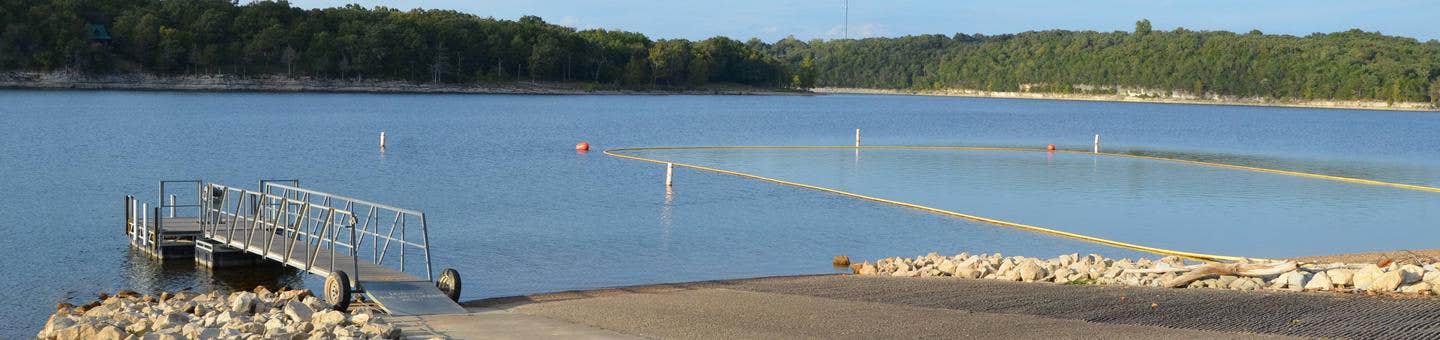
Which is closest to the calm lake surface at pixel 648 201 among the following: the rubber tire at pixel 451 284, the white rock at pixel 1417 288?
the rubber tire at pixel 451 284

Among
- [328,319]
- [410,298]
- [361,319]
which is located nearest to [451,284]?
[410,298]

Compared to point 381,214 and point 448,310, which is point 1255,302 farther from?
point 381,214

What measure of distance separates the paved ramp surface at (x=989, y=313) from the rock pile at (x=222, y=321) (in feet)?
6.42

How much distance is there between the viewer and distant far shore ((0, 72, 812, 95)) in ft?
454

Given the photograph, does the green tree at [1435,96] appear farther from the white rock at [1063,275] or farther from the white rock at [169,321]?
the white rock at [169,321]

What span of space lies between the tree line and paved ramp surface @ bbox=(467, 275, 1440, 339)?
140m

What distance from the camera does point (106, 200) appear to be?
28.8m

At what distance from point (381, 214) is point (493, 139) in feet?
109

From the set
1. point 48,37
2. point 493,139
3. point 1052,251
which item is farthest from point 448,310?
point 48,37

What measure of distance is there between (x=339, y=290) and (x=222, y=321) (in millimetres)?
1293

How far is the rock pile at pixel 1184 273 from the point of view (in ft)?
45.4

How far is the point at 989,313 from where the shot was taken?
1303cm

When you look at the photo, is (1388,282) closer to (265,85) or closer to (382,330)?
→ (382,330)

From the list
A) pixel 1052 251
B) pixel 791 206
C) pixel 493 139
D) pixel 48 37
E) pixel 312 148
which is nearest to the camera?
pixel 1052 251
